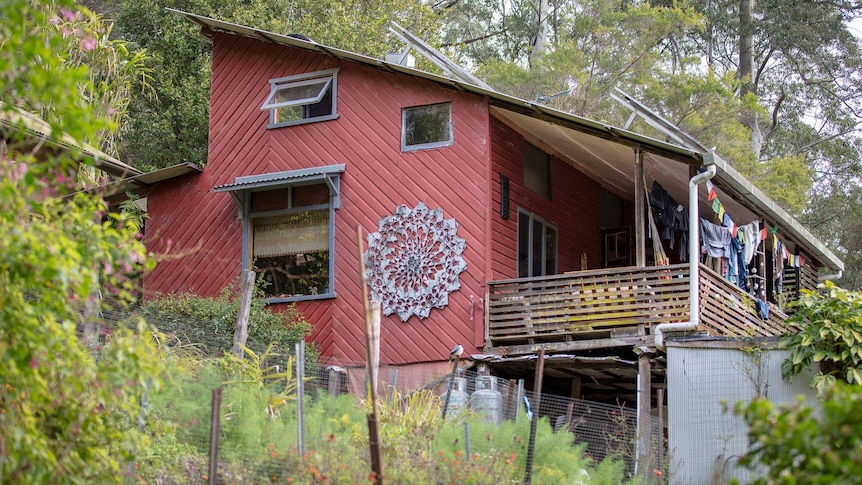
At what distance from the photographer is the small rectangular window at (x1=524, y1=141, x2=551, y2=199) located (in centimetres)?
1748

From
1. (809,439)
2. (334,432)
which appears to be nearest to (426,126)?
(334,432)

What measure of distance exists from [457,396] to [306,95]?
5880 mm

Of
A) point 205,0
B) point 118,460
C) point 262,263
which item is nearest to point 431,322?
point 262,263

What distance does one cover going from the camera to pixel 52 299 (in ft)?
22.4

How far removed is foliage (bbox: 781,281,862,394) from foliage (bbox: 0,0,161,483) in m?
8.27

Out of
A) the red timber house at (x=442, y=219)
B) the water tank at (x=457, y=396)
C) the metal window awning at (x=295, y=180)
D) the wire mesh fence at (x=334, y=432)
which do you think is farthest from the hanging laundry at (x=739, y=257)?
the metal window awning at (x=295, y=180)

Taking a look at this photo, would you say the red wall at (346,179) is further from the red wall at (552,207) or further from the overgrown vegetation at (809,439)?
the overgrown vegetation at (809,439)

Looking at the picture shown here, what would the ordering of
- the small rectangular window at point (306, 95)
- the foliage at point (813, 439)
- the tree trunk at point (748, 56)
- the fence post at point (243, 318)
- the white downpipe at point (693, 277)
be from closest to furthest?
1. the foliage at point (813, 439)
2. the fence post at point (243, 318)
3. the white downpipe at point (693, 277)
4. the small rectangular window at point (306, 95)
5. the tree trunk at point (748, 56)

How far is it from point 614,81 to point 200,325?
598 inches

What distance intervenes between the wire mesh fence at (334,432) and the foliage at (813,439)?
3.78 meters

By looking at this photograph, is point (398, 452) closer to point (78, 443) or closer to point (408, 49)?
point (78, 443)

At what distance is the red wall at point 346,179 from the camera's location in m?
16.2

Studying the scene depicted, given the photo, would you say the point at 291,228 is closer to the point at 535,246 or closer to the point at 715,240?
the point at 535,246

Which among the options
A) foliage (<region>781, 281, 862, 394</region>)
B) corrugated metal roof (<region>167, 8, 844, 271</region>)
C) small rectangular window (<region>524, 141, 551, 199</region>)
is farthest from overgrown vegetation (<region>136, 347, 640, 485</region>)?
small rectangular window (<region>524, 141, 551, 199</region>)
